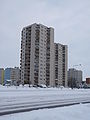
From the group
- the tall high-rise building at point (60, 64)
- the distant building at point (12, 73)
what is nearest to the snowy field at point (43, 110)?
the tall high-rise building at point (60, 64)

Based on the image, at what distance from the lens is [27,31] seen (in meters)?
130

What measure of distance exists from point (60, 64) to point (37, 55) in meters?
26.8

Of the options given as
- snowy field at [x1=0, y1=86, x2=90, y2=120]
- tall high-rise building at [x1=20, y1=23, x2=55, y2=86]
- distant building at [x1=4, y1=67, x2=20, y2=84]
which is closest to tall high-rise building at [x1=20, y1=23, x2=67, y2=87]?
tall high-rise building at [x1=20, y1=23, x2=55, y2=86]

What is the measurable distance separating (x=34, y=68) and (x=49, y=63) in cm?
1226

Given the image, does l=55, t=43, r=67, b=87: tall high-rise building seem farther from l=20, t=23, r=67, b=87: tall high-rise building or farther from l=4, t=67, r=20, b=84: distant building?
l=4, t=67, r=20, b=84: distant building

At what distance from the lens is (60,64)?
146m

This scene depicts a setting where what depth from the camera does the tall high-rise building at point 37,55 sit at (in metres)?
118

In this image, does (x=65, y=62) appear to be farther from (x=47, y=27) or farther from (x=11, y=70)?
(x=11, y=70)

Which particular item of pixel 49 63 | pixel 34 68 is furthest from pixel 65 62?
pixel 34 68

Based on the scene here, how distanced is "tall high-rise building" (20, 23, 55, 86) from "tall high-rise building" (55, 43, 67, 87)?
8.93m

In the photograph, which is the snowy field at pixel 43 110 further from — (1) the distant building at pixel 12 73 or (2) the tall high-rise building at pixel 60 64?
(1) the distant building at pixel 12 73

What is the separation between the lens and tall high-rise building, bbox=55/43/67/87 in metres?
139

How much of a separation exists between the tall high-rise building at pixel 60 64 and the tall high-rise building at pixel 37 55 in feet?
29.3

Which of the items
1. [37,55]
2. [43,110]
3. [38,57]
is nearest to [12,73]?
[37,55]
